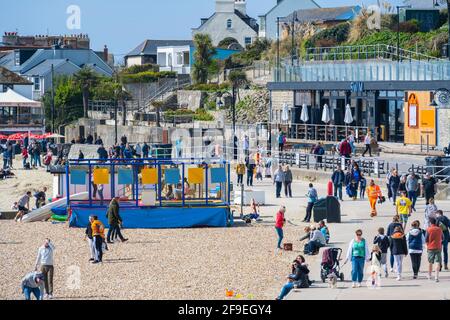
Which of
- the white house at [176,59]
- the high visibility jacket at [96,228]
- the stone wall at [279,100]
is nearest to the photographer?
the high visibility jacket at [96,228]

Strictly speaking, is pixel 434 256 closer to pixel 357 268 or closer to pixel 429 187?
pixel 357 268

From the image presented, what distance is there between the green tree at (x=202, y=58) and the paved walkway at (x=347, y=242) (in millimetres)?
31103


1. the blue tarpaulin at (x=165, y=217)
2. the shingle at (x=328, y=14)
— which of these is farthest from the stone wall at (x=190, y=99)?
the blue tarpaulin at (x=165, y=217)

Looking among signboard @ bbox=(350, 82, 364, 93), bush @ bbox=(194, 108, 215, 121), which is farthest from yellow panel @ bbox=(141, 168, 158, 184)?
bush @ bbox=(194, 108, 215, 121)

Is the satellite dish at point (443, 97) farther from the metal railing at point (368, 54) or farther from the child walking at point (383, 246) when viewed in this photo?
the child walking at point (383, 246)

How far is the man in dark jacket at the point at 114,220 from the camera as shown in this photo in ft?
90.6

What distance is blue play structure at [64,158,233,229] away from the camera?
3064cm

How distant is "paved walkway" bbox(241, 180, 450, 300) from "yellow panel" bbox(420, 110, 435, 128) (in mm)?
6141

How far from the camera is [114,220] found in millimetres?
27984

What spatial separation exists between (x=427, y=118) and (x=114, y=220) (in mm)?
17761

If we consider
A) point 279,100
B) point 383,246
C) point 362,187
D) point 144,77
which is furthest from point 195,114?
point 383,246

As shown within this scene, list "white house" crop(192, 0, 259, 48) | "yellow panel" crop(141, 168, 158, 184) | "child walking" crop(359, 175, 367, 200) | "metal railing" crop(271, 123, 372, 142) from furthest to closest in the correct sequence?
"white house" crop(192, 0, 259, 48)
"metal railing" crop(271, 123, 372, 142)
"child walking" crop(359, 175, 367, 200)
"yellow panel" crop(141, 168, 158, 184)

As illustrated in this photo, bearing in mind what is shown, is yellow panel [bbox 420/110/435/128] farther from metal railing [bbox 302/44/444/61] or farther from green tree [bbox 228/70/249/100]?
green tree [bbox 228/70/249/100]
